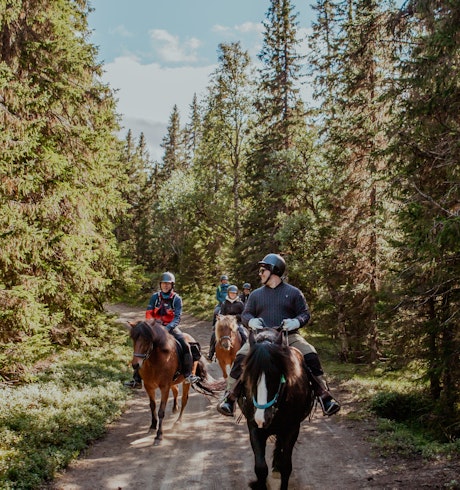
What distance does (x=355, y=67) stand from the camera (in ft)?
53.4

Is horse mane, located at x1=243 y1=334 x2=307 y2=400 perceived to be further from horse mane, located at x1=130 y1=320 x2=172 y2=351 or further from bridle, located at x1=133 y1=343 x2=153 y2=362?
horse mane, located at x1=130 y1=320 x2=172 y2=351

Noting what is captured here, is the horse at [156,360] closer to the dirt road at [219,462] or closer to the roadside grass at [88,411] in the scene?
the dirt road at [219,462]

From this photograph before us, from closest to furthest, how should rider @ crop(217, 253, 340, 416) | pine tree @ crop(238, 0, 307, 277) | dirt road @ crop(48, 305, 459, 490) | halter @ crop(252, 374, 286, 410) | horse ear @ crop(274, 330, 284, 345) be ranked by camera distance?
1. halter @ crop(252, 374, 286, 410)
2. horse ear @ crop(274, 330, 284, 345)
3. rider @ crop(217, 253, 340, 416)
4. dirt road @ crop(48, 305, 459, 490)
5. pine tree @ crop(238, 0, 307, 277)

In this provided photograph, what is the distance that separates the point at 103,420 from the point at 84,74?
426 inches

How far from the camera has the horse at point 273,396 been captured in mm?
4785

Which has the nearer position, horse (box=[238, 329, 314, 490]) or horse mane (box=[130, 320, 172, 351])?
horse (box=[238, 329, 314, 490])


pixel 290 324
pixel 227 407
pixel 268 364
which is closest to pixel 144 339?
pixel 227 407

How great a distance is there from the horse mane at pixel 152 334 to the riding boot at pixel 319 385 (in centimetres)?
346

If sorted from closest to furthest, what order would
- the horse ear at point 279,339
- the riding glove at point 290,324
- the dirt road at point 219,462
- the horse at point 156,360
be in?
the horse ear at point 279,339 → the riding glove at point 290,324 → the dirt road at point 219,462 → the horse at point 156,360

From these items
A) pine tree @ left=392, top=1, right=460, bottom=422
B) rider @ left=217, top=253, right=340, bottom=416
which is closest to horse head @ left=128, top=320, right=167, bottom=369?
rider @ left=217, top=253, right=340, bottom=416

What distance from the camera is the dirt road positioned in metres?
6.38

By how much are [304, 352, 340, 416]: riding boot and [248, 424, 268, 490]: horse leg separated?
1.16 meters

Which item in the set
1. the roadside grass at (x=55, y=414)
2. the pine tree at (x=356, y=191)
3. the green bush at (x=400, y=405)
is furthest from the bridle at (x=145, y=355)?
the pine tree at (x=356, y=191)

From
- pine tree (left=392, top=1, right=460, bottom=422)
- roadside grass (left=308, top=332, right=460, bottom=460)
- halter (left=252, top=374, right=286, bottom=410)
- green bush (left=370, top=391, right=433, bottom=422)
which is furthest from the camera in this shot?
green bush (left=370, top=391, right=433, bottom=422)
